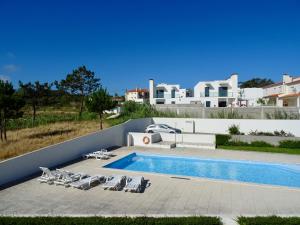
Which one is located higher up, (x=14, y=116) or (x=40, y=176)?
(x=14, y=116)

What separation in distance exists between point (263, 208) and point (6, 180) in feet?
33.7

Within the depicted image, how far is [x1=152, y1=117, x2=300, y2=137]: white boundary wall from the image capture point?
23.1 meters

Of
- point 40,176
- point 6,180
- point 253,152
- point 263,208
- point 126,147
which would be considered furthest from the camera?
point 126,147

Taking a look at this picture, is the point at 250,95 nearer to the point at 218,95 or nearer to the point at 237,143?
the point at 218,95

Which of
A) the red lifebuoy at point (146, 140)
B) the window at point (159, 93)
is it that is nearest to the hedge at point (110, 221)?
the red lifebuoy at point (146, 140)

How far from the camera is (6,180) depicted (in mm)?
11492

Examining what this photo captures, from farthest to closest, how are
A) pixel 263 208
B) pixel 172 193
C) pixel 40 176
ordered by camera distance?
pixel 40 176 → pixel 172 193 → pixel 263 208

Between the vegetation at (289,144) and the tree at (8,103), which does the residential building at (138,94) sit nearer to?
the tree at (8,103)

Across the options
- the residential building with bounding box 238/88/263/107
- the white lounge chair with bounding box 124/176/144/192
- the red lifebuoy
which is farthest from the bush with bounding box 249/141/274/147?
the residential building with bounding box 238/88/263/107

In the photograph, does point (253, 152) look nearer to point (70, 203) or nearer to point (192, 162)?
point (192, 162)

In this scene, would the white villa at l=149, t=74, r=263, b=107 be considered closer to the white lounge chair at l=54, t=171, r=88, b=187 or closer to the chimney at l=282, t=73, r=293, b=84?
the chimney at l=282, t=73, r=293, b=84

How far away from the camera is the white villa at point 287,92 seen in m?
38.2

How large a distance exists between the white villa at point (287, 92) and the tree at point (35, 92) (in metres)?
33.9

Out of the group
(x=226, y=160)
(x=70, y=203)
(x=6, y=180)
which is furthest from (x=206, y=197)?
(x=6, y=180)
